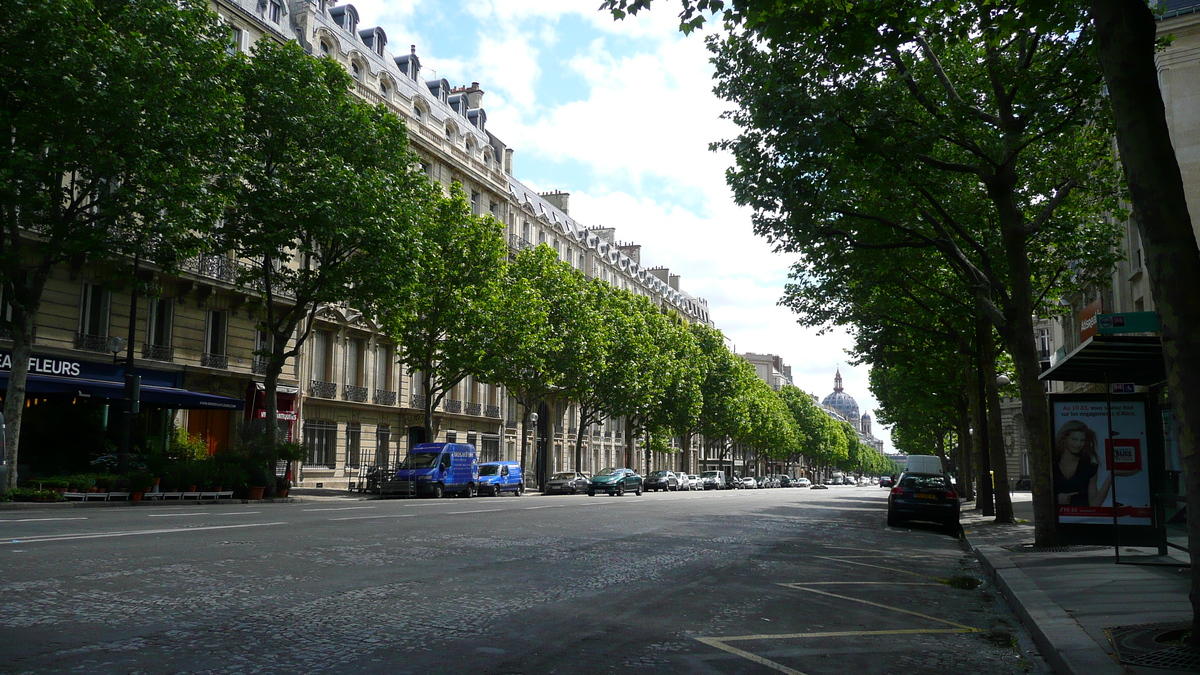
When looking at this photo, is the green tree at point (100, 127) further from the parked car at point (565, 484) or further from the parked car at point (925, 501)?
the parked car at point (565, 484)

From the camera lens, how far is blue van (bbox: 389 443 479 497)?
34031 millimetres

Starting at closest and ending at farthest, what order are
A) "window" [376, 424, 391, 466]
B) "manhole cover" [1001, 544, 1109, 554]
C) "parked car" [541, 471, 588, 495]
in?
"manhole cover" [1001, 544, 1109, 554] → "window" [376, 424, 391, 466] → "parked car" [541, 471, 588, 495]

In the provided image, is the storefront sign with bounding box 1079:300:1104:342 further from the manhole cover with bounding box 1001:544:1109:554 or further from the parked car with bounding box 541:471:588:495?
the parked car with bounding box 541:471:588:495

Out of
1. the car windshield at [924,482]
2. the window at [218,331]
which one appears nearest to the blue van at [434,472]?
the window at [218,331]

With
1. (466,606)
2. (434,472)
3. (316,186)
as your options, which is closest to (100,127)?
(316,186)

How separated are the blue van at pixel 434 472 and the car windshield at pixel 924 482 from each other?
18.1 meters

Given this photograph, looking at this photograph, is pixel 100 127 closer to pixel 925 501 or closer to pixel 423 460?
pixel 423 460

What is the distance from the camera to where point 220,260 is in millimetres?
32469

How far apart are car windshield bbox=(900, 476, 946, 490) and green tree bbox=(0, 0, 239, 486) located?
61.9 feet

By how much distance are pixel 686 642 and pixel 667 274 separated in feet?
321

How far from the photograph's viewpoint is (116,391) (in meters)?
27.0

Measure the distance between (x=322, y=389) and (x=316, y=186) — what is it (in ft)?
49.8

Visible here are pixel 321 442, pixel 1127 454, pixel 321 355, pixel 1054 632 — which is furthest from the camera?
pixel 321 355

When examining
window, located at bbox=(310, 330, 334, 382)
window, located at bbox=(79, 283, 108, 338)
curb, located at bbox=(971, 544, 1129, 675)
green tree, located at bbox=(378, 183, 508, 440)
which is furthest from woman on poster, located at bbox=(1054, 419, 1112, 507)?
window, located at bbox=(310, 330, 334, 382)
